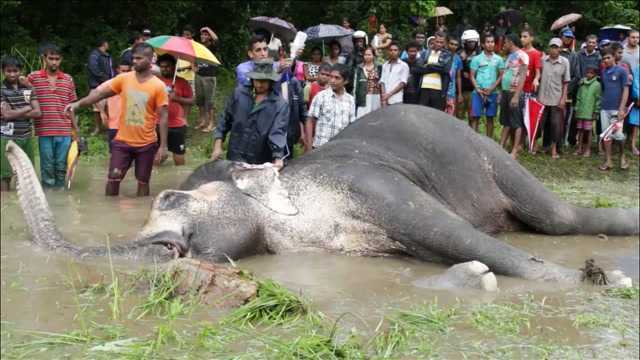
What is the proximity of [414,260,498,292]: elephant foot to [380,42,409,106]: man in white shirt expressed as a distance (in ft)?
16.7

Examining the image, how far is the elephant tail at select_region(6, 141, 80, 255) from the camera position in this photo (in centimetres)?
573

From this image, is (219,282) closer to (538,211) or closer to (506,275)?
(506,275)

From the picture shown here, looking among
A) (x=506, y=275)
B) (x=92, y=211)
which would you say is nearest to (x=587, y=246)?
(x=506, y=275)

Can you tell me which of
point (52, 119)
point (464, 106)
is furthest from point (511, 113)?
point (52, 119)

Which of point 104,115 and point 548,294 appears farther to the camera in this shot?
point 104,115

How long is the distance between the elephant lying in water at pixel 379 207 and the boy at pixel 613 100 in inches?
127

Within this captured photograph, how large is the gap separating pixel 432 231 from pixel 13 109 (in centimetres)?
461

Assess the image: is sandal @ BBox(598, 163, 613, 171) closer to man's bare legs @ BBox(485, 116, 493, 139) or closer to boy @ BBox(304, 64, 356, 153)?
man's bare legs @ BBox(485, 116, 493, 139)

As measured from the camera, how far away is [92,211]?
7.89 metres

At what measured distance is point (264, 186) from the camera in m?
6.50

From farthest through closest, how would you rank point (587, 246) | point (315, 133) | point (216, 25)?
point (216, 25), point (315, 133), point (587, 246)

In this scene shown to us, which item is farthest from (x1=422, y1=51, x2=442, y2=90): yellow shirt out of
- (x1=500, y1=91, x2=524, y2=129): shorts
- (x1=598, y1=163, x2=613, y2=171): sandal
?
(x1=598, y1=163, x2=613, y2=171): sandal

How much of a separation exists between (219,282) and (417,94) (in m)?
6.53

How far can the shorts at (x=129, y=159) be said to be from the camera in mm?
8352
